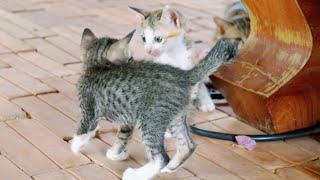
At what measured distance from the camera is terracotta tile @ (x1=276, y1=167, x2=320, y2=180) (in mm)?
1938

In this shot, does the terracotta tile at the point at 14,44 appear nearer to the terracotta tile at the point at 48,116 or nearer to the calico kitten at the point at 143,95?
the terracotta tile at the point at 48,116

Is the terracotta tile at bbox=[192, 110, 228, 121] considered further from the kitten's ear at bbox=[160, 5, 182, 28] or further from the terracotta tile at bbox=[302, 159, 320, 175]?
the terracotta tile at bbox=[302, 159, 320, 175]

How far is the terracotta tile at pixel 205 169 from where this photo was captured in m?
1.92

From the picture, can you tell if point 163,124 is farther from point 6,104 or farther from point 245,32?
point 245,32

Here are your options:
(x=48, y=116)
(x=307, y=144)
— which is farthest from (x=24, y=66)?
(x=307, y=144)

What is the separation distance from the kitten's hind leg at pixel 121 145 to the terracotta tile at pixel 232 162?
27cm

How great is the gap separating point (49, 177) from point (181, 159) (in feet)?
1.33

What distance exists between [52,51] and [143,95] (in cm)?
143

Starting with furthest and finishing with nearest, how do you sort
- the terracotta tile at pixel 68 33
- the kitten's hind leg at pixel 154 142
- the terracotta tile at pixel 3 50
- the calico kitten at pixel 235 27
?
the terracotta tile at pixel 68 33 → the terracotta tile at pixel 3 50 → the calico kitten at pixel 235 27 → the kitten's hind leg at pixel 154 142

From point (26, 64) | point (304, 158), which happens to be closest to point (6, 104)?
point (26, 64)

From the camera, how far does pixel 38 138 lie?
210 centimetres

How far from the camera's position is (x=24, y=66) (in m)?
2.82

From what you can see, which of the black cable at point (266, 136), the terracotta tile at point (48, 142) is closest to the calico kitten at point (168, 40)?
the black cable at point (266, 136)

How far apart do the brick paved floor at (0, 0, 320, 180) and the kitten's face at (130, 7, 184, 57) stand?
301mm
